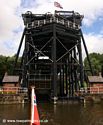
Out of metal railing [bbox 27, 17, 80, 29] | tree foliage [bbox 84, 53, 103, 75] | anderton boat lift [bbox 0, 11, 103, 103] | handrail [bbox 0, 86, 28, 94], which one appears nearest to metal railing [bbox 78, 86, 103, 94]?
anderton boat lift [bbox 0, 11, 103, 103]

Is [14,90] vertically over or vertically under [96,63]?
under

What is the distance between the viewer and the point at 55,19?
45094mm

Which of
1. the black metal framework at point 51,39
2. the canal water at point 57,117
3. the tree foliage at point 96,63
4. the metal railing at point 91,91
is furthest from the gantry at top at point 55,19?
the tree foliage at point 96,63

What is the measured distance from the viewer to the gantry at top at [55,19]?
4606 cm

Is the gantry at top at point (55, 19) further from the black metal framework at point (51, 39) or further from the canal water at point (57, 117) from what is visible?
the canal water at point (57, 117)

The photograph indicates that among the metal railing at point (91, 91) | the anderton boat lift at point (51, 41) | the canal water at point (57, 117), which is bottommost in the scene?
the canal water at point (57, 117)

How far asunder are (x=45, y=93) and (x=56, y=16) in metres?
12.3

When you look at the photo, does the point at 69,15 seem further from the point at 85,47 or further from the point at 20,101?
the point at 20,101

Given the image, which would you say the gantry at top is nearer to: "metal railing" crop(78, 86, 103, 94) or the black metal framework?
the black metal framework

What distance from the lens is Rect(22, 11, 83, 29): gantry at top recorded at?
4606cm

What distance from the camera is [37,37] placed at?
47.4 m

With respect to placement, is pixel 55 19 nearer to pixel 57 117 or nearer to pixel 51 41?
pixel 51 41

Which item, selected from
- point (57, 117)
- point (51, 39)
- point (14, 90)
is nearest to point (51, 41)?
point (51, 39)

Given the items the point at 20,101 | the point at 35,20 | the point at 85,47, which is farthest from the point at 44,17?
the point at 20,101
